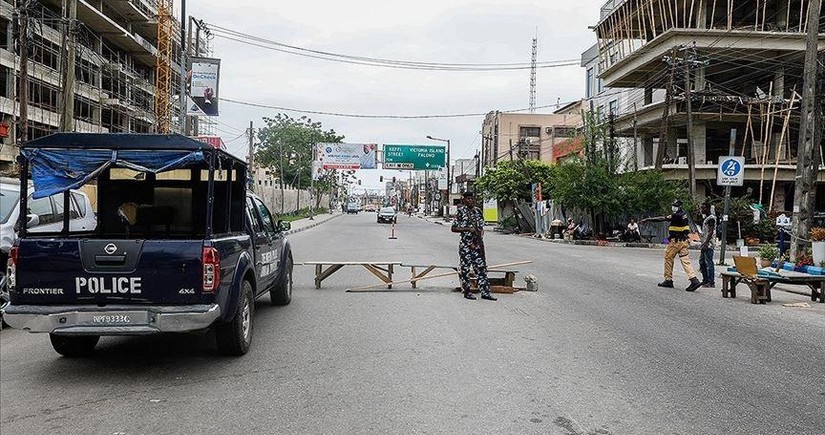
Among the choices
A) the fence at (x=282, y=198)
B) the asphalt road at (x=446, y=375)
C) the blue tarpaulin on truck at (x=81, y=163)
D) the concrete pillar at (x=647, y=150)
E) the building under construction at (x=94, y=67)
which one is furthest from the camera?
the fence at (x=282, y=198)

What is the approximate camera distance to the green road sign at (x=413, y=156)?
173 ft

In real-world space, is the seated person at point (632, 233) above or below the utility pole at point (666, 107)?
below

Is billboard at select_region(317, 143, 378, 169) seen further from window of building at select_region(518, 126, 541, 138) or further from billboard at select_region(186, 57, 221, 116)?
billboard at select_region(186, 57, 221, 116)

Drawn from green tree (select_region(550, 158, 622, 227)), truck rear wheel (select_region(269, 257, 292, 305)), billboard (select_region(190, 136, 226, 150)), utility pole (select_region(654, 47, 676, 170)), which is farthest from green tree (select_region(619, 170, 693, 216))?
truck rear wheel (select_region(269, 257, 292, 305))

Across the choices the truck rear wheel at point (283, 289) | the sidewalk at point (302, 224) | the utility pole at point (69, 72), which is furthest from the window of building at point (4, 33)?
the truck rear wheel at point (283, 289)

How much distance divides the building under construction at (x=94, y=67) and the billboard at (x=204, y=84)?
6.39 m

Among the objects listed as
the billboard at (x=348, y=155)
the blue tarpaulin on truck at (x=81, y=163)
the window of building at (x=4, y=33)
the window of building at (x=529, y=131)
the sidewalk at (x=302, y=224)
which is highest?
the window of building at (x=4, y=33)

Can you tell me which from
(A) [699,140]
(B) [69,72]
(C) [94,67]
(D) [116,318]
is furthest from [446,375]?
(C) [94,67]

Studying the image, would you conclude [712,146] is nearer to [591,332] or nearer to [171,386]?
[591,332]

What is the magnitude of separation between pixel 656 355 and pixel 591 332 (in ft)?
4.15

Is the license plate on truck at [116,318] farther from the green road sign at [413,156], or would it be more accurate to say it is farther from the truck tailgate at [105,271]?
the green road sign at [413,156]

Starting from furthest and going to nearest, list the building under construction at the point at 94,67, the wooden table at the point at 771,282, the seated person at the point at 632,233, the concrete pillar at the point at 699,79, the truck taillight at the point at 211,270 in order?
the building under construction at the point at 94,67 → the concrete pillar at the point at 699,79 → the seated person at the point at 632,233 → the wooden table at the point at 771,282 → the truck taillight at the point at 211,270

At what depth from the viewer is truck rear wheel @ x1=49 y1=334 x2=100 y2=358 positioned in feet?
21.4

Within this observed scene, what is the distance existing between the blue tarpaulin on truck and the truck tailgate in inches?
26.0
